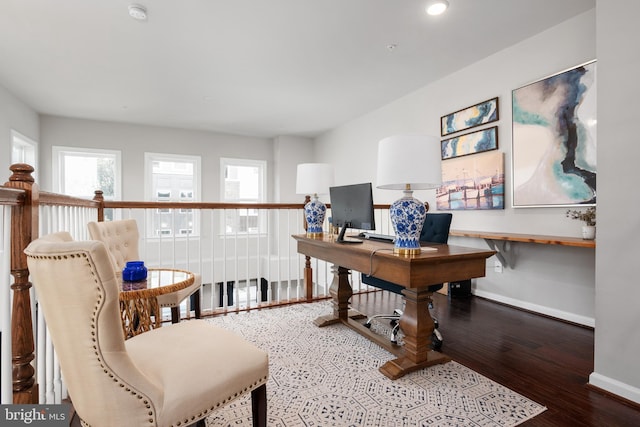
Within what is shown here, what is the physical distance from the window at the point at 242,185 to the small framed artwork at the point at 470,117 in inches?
167

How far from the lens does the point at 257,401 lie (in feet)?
4.07

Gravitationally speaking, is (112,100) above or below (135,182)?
above

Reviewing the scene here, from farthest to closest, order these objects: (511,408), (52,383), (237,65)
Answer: (237,65) → (511,408) → (52,383)

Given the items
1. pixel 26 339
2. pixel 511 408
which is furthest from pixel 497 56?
pixel 26 339

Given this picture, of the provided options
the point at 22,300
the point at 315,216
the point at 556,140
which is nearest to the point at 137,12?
the point at 315,216

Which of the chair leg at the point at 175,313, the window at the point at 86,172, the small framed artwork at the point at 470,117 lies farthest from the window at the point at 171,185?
the small framed artwork at the point at 470,117

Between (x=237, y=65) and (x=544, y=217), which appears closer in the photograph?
(x=544, y=217)

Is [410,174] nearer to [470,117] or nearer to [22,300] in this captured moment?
[22,300]

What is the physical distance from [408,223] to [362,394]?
99 centimetres

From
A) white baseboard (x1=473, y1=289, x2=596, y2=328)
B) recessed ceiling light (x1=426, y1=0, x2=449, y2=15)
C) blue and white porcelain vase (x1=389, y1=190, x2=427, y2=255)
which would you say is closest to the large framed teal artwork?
white baseboard (x1=473, y1=289, x2=596, y2=328)

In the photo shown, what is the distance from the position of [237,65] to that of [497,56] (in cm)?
287

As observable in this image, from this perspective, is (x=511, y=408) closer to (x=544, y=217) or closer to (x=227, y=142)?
(x=544, y=217)

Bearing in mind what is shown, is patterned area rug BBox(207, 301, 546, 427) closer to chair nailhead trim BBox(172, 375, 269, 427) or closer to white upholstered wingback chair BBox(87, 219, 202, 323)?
chair nailhead trim BBox(172, 375, 269, 427)

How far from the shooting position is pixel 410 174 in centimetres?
191
